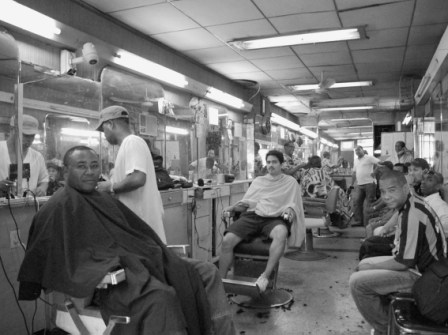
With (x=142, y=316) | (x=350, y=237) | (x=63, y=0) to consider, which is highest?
(x=63, y=0)

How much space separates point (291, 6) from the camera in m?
3.40

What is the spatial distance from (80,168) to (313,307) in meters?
2.00

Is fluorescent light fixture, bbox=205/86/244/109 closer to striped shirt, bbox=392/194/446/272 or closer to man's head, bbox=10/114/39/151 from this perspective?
man's head, bbox=10/114/39/151

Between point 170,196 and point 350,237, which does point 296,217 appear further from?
point 350,237

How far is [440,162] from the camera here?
4879mm

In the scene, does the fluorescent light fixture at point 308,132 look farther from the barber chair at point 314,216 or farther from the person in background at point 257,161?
the barber chair at point 314,216

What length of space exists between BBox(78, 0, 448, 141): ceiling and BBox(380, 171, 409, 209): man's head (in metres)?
1.93

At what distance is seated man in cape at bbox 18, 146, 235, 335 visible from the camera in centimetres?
159

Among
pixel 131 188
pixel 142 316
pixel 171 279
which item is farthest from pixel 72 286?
pixel 131 188

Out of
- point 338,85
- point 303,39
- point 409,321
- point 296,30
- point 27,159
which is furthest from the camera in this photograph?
point 338,85

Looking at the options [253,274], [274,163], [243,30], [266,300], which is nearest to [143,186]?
[253,274]

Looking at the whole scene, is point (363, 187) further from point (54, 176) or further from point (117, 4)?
point (54, 176)

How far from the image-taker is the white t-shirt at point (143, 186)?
2354mm

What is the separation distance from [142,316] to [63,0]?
2.62m
